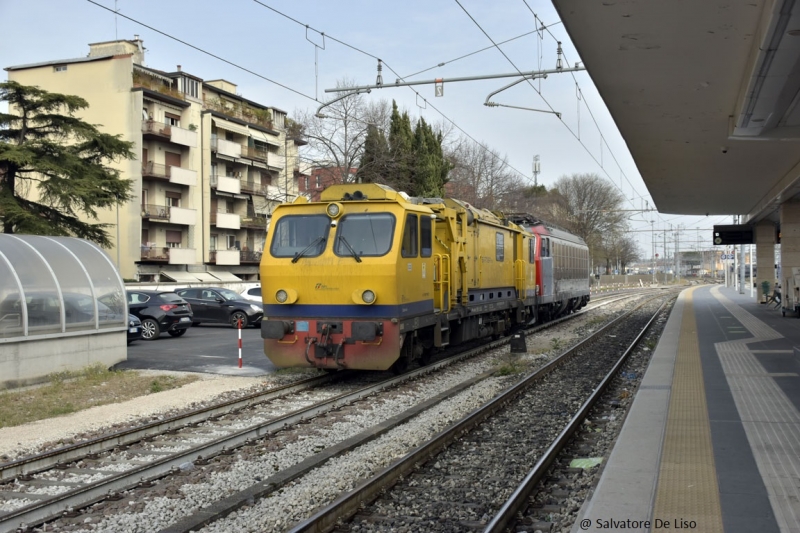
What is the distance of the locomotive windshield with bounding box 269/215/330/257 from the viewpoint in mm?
12125

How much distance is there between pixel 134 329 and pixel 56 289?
6.44 m

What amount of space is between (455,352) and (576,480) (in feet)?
32.5

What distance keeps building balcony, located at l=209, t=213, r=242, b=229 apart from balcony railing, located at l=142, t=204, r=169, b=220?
170 inches

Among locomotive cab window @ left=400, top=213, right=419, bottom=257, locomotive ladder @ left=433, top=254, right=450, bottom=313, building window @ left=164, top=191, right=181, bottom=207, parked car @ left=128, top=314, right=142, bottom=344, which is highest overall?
building window @ left=164, top=191, right=181, bottom=207

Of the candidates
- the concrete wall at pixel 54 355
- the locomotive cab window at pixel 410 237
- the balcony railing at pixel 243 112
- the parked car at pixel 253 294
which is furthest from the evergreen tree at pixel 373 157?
the locomotive cab window at pixel 410 237

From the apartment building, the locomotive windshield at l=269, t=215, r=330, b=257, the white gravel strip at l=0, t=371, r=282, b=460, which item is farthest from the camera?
the apartment building

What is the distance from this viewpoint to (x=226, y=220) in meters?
48.7

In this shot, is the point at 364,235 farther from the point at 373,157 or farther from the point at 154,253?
the point at 154,253

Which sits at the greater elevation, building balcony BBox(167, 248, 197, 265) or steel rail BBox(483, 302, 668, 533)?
building balcony BBox(167, 248, 197, 265)

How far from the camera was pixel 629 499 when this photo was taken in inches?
214

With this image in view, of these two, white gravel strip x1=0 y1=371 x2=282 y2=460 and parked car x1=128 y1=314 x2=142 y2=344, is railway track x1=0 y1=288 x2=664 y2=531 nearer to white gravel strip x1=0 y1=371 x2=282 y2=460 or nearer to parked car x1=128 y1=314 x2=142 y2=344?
white gravel strip x1=0 y1=371 x2=282 y2=460

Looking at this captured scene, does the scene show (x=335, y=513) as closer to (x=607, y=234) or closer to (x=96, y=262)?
(x=96, y=262)

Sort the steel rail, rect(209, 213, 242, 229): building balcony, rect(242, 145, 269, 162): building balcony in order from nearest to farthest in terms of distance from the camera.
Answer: the steel rail → rect(209, 213, 242, 229): building balcony → rect(242, 145, 269, 162): building balcony

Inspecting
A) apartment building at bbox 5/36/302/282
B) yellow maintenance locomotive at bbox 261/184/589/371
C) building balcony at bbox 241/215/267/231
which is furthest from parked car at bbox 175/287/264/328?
building balcony at bbox 241/215/267/231
